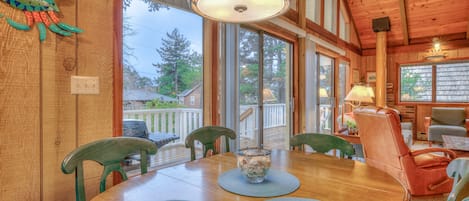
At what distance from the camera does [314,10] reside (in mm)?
4762

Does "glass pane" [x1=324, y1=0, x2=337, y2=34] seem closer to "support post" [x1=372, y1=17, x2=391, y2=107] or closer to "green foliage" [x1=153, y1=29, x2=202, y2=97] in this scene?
"support post" [x1=372, y1=17, x2=391, y2=107]

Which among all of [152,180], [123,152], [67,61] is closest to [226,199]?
[152,180]

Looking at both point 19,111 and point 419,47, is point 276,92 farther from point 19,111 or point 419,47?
point 419,47

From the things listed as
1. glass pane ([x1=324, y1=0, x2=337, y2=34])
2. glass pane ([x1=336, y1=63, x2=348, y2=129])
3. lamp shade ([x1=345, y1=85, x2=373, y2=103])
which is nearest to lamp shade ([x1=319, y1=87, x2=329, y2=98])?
glass pane ([x1=336, y1=63, x2=348, y2=129])

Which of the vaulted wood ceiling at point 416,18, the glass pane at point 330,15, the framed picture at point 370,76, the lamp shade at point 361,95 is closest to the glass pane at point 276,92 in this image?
the lamp shade at point 361,95

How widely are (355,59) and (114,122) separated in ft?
22.1

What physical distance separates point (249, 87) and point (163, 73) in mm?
1265

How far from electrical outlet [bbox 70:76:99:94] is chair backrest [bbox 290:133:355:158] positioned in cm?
143

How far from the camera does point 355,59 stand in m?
7.04

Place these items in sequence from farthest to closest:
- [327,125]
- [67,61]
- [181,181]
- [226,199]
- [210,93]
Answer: [327,125] < [210,93] < [67,61] < [181,181] < [226,199]

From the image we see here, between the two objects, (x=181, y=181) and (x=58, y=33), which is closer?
(x=181, y=181)

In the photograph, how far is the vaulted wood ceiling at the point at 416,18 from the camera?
5664 mm

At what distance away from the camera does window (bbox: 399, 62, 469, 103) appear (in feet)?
20.3

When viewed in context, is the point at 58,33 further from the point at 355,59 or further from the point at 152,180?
the point at 355,59
